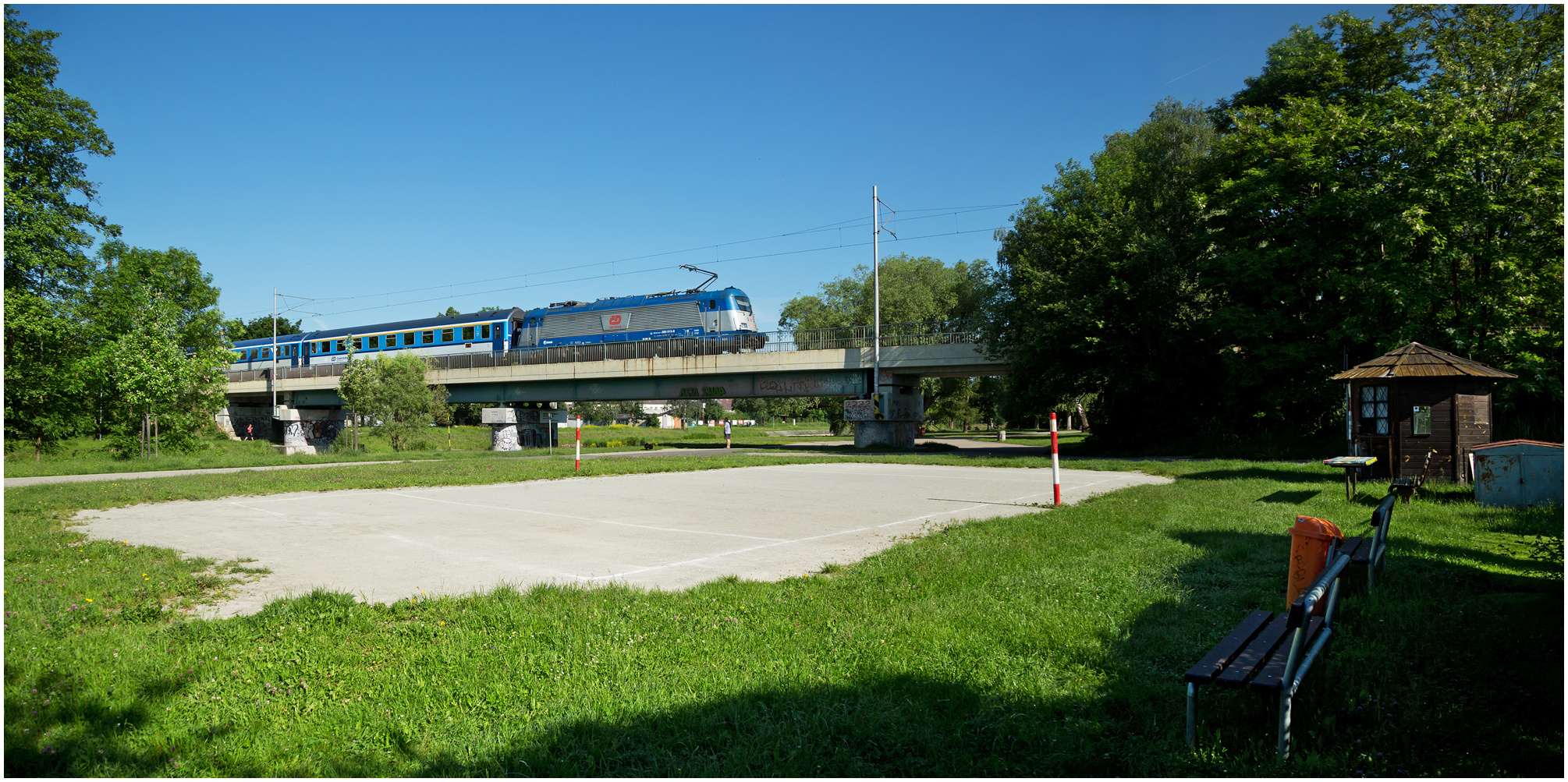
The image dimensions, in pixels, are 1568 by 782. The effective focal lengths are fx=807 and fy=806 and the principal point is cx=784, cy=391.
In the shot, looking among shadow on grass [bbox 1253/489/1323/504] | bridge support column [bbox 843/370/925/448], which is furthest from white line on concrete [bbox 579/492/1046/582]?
bridge support column [bbox 843/370/925/448]

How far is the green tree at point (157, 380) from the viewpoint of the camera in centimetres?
2903

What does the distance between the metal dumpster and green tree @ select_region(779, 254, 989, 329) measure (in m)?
39.5

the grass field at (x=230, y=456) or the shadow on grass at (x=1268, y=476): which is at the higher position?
the shadow on grass at (x=1268, y=476)

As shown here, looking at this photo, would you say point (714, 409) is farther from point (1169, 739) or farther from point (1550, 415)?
point (1169, 739)

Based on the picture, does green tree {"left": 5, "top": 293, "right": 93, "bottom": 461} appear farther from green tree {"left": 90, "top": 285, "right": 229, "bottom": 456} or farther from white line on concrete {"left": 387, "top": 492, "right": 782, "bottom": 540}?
white line on concrete {"left": 387, "top": 492, "right": 782, "bottom": 540}

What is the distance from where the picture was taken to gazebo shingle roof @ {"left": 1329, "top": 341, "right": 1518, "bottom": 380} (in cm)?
1316

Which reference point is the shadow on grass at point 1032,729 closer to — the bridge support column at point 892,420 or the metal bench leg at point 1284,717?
the metal bench leg at point 1284,717

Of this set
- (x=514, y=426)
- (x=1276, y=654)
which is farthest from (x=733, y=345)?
(x=1276, y=654)

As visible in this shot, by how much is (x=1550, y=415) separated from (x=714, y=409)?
12241cm

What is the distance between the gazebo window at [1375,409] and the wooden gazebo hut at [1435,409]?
27.4 inches

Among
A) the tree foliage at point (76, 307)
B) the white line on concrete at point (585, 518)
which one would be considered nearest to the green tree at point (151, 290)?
the tree foliage at point (76, 307)

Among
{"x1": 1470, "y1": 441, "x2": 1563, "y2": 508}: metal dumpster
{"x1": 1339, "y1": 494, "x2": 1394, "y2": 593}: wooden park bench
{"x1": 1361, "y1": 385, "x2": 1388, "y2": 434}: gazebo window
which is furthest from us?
{"x1": 1361, "y1": 385, "x2": 1388, "y2": 434}: gazebo window

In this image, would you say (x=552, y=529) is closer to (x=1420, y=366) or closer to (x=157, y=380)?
(x=1420, y=366)

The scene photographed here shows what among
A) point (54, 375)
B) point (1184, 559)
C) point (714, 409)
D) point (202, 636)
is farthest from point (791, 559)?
point (714, 409)
